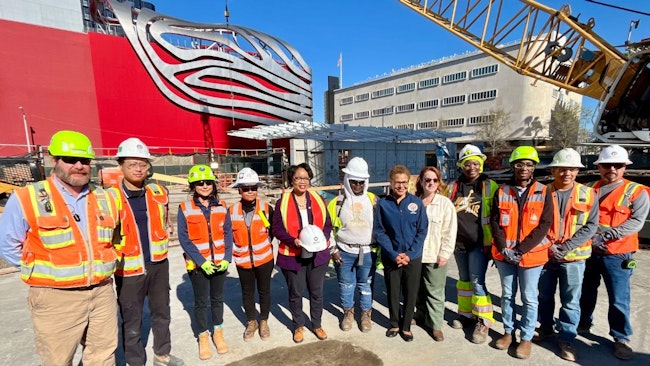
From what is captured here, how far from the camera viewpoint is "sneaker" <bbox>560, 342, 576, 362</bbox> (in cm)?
275

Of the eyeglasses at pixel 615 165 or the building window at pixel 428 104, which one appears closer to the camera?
the eyeglasses at pixel 615 165

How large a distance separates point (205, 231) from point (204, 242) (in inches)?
4.1

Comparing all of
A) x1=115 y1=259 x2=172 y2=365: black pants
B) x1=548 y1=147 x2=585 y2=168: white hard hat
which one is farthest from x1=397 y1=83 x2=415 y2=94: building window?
x1=115 y1=259 x2=172 y2=365: black pants

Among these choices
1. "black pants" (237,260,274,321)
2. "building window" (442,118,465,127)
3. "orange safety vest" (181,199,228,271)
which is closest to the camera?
"orange safety vest" (181,199,228,271)

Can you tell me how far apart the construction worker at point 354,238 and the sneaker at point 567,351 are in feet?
5.90

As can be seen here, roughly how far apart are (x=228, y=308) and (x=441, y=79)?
48.3m

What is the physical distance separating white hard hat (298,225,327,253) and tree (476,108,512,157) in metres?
39.6

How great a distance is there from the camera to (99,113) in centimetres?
2012

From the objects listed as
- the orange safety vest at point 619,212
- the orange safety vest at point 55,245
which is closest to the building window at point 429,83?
the orange safety vest at point 619,212

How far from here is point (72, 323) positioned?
82.9 inches

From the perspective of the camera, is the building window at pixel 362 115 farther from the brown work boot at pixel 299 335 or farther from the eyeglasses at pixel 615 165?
the brown work boot at pixel 299 335

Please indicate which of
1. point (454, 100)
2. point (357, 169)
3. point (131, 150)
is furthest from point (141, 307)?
point (454, 100)

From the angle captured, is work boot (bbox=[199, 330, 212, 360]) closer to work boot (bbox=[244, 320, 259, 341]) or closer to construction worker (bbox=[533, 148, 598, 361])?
work boot (bbox=[244, 320, 259, 341])

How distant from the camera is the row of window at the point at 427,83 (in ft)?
132
